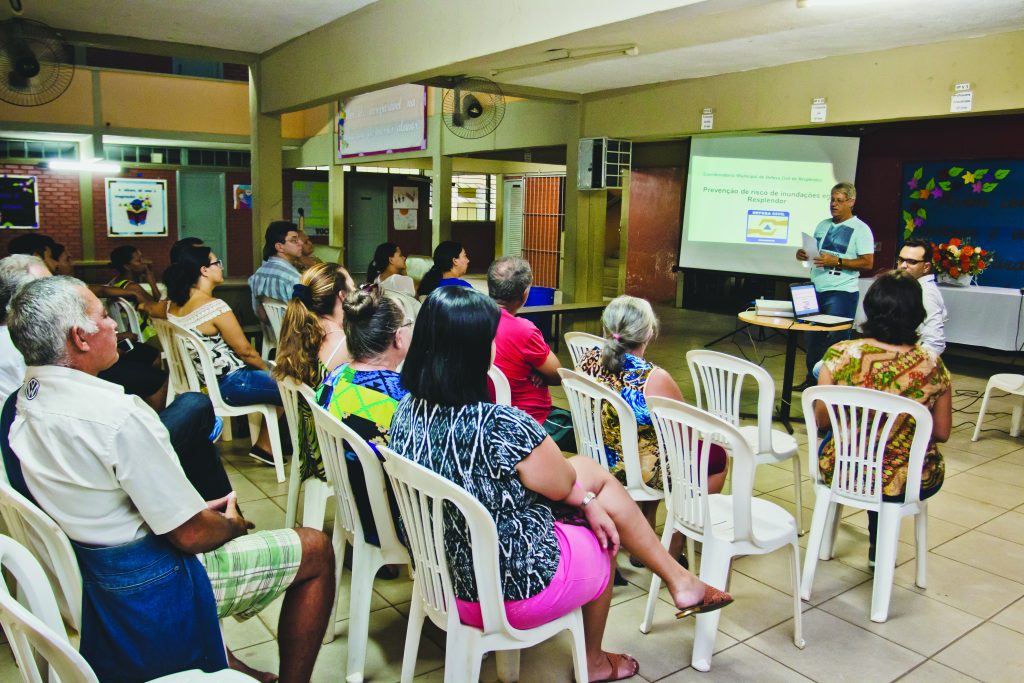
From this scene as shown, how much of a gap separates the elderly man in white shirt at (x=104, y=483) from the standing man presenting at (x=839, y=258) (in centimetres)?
439

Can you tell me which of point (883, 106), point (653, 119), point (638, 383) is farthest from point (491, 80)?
point (638, 383)

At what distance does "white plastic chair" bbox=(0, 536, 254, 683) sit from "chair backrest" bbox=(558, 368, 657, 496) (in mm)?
1468

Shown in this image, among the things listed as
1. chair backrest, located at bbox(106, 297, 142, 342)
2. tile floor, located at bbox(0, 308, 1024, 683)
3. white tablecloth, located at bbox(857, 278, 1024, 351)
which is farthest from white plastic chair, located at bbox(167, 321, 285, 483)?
white tablecloth, located at bbox(857, 278, 1024, 351)

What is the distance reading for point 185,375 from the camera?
4.08 meters

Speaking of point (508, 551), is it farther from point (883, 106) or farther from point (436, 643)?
point (883, 106)

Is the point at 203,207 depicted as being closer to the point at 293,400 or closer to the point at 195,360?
the point at 195,360

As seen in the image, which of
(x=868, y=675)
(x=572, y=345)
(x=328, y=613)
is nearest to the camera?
(x=328, y=613)

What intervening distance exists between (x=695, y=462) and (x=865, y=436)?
2.31 ft

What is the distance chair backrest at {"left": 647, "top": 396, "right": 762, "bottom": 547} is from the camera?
2238 mm

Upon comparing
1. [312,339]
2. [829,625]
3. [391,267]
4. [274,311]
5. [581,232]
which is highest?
[581,232]

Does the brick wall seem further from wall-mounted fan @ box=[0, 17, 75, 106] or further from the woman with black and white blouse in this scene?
the woman with black and white blouse

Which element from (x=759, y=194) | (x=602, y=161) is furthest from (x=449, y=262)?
(x=759, y=194)

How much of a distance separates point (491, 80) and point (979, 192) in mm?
4800

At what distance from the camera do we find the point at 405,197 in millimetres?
15094
